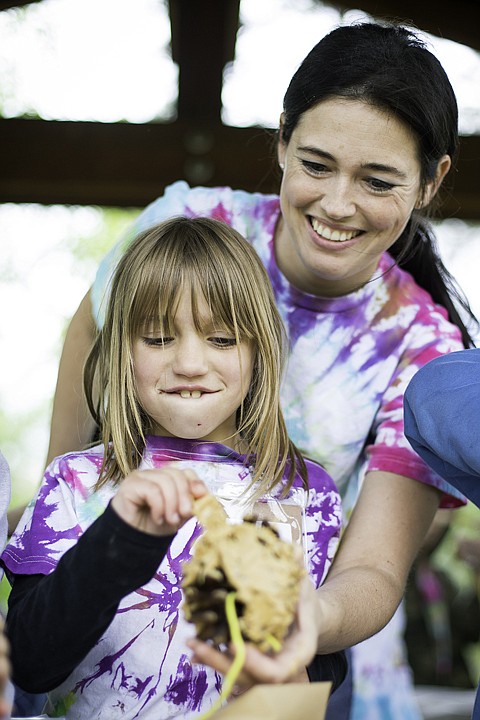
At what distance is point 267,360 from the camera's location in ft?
4.84

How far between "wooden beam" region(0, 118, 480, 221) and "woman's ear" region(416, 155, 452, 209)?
1.94 metres

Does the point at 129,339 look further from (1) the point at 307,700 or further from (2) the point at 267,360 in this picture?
(1) the point at 307,700

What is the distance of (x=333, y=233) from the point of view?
1660mm

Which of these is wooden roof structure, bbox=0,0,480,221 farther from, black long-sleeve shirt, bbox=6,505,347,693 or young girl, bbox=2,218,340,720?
black long-sleeve shirt, bbox=6,505,347,693

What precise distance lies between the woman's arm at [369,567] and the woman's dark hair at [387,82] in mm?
537

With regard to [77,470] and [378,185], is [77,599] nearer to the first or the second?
[77,470]

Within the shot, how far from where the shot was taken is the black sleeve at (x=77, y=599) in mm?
1041

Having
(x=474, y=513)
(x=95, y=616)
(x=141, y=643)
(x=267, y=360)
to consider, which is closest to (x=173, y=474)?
(x=95, y=616)

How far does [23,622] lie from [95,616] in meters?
0.12

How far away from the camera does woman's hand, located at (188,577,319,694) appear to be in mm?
917

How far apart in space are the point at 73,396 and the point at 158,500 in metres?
0.82

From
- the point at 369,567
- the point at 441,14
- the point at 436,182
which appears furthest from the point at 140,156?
the point at 369,567

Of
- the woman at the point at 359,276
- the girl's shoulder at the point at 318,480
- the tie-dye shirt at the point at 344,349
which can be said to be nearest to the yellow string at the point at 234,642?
the woman at the point at 359,276

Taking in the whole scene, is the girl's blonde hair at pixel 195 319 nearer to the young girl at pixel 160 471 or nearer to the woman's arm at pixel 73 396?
the young girl at pixel 160 471
